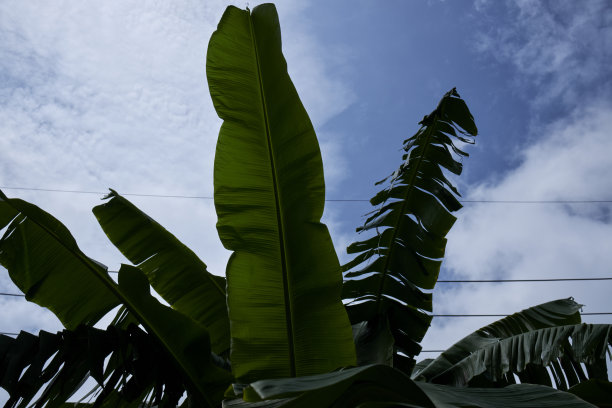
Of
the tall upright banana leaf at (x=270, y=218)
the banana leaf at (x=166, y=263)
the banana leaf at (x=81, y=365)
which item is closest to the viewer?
the banana leaf at (x=81, y=365)

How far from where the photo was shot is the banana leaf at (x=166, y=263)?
114 inches

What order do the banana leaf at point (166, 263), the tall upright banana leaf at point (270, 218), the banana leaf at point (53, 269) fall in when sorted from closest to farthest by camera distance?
1. the tall upright banana leaf at point (270, 218)
2. the banana leaf at point (53, 269)
3. the banana leaf at point (166, 263)

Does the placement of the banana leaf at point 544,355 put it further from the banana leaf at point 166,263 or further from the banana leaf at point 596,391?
the banana leaf at point 166,263

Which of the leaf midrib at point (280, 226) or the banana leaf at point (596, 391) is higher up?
the leaf midrib at point (280, 226)

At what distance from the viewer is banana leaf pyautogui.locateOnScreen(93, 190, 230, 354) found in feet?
9.50

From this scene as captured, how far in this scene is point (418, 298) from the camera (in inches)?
117

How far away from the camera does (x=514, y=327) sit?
3.62 m

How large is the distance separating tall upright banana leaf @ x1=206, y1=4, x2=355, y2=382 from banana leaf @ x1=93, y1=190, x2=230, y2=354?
792 millimetres

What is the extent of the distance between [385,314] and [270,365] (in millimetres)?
1002

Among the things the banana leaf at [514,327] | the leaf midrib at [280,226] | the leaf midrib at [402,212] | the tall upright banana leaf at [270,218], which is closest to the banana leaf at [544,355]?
the banana leaf at [514,327]

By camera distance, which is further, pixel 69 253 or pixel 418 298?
pixel 418 298

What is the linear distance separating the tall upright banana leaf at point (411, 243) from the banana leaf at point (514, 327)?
314mm

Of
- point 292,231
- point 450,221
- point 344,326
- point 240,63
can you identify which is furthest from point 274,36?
point 450,221

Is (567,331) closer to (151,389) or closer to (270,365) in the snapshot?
(270,365)
